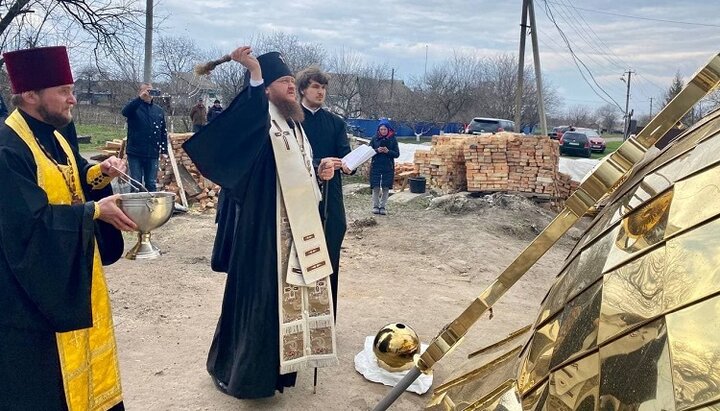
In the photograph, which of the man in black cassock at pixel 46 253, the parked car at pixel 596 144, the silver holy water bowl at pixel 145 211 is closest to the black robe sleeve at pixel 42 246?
the man in black cassock at pixel 46 253

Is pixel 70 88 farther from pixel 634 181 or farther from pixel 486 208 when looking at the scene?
pixel 486 208

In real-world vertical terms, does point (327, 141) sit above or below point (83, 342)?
above

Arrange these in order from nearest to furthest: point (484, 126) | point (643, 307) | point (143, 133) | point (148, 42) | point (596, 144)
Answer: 1. point (643, 307)
2. point (143, 133)
3. point (148, 42)
4. point (484, 126)
5. point (596, 144)

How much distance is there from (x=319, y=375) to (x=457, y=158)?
394 inches

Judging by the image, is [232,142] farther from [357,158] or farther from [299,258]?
[357,158]

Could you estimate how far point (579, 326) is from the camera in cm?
137

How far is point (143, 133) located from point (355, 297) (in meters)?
5.03

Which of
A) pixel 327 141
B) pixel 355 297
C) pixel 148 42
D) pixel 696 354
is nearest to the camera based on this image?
pixel 696 354

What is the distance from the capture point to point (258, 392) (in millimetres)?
3150

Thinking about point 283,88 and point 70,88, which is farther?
point 283,88

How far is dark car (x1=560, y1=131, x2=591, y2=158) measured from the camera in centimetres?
2878

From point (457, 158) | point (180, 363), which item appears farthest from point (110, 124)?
point (180, 363)

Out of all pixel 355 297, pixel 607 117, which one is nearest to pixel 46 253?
pixel 355 297

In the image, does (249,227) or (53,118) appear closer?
(53,118)
